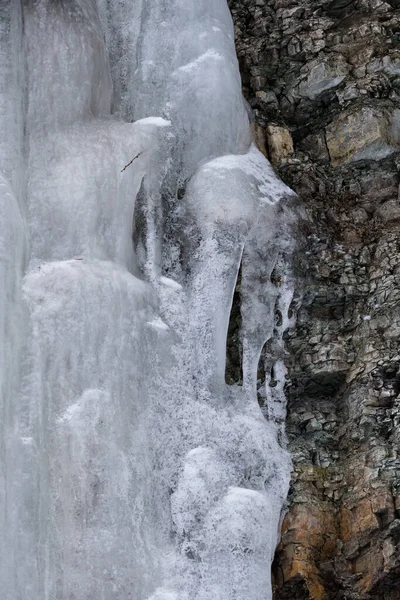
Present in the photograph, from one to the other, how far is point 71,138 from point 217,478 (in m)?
2.19

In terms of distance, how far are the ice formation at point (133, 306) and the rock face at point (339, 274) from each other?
0.18m

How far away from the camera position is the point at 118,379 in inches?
263

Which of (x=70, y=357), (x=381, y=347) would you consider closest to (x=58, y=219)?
(x=70, y=357)

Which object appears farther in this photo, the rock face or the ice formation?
the rock face

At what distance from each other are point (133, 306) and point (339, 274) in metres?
1.37

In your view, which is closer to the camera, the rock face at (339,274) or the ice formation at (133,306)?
the ice formation at (133,306)

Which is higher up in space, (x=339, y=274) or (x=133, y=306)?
(x=339, y=274)

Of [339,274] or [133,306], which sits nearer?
[133,306]

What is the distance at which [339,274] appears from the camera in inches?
296

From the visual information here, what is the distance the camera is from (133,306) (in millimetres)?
6914

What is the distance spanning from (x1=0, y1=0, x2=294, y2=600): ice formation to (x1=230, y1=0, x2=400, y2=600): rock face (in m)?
0.18

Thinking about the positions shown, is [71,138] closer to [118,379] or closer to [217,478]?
[118,379]

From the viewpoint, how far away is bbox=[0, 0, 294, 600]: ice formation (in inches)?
249

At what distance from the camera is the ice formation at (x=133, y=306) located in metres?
6.33
